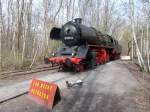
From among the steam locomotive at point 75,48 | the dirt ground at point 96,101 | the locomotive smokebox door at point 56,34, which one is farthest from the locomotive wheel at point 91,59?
the dirt ground at point 96,101

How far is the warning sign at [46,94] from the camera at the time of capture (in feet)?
24.2

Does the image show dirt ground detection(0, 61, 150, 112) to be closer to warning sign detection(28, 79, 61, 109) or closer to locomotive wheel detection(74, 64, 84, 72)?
warning sign detection(28, 79, 61, 109)

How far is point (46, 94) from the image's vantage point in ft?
25.2

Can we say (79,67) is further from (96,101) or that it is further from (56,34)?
(96,101)

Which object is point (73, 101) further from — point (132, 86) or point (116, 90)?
point (132, 86)

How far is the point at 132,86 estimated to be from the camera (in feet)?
35.0

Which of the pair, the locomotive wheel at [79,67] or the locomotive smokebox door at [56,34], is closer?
the locomotive wheel at [79,67]

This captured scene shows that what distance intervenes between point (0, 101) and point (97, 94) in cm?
339

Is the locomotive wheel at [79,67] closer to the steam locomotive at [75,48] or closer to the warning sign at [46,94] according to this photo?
the steam locomotive at [75,48]

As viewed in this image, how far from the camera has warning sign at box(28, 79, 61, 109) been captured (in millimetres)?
7391

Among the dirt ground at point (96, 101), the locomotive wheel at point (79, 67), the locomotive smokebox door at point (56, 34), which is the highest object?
the locomotive smokebox door at point (56, 34)

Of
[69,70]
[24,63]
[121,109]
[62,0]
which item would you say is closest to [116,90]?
[121,109]

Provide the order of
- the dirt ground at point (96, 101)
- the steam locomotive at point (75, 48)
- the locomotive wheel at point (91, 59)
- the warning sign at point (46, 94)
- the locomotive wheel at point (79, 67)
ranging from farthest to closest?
A: the locomotive wheel at point (91, 59) → the locomotive wheel at point (79, 67) → the steam locomotive at point (75, 48) → the warning sign at point (46, 94) → the dirt ground at point (96, 101)

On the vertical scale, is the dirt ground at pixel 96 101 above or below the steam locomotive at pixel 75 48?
below
